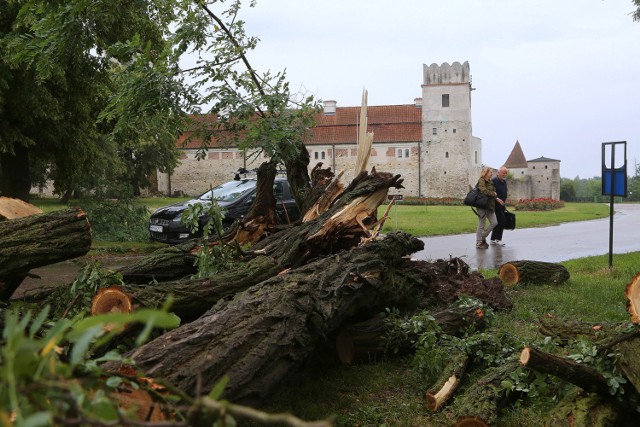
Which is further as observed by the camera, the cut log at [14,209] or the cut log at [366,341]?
the cut log at [14,209]

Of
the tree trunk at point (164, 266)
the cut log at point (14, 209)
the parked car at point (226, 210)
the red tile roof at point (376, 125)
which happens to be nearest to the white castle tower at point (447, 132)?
the red tile roof at point (376, 125)

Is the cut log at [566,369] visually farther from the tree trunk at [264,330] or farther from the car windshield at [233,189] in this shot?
the car windshield at [233,189]

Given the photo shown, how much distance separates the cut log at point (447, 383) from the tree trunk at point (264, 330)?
869 millimetres

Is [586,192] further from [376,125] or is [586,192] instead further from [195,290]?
[195,290]

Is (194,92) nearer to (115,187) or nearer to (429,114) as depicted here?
(115,187)

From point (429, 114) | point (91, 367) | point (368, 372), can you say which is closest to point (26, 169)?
point (368, 372)

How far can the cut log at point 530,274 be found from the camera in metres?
9.43

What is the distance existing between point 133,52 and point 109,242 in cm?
818

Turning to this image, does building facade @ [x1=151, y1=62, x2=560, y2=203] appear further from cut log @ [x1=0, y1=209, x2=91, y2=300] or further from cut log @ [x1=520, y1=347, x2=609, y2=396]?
cut log @ [x1=520, y1=347, x2=609, y2=396]

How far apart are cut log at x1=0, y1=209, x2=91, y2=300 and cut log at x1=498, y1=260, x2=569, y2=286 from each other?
6044 millimetres

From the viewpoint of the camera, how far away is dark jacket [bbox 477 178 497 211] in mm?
15234

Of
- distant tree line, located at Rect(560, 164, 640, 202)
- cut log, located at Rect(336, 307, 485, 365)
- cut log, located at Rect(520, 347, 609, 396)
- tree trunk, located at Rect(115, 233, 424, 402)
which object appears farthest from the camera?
distant tree line, located at Rect(560, 164, 640, 202)

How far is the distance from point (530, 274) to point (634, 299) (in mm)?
5320

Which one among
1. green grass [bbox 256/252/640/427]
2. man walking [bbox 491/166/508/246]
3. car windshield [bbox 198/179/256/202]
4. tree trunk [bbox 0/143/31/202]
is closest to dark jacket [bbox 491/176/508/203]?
man walking [bbox 491/166/508/246]
